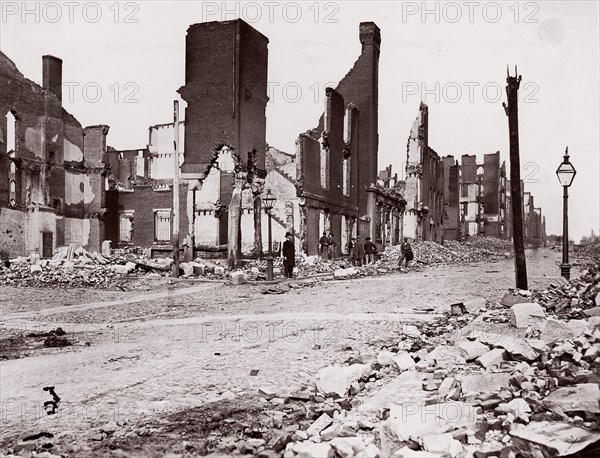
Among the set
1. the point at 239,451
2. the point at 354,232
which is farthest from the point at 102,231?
the point at 239,451

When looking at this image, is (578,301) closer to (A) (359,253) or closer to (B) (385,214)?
(A) (359,253)

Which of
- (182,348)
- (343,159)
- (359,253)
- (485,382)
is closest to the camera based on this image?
(485,382)

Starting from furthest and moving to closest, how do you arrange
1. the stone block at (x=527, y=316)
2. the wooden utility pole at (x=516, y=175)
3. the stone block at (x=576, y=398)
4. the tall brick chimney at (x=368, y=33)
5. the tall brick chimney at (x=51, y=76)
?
the tall brick chimney at (x=368, y=33)
the tall brick chimney at (x=51, y=76)
the wooden utility pole at (x=516, y=175)
the stone block at (x=527, y=316)
the stone block at (x=576, y=398)

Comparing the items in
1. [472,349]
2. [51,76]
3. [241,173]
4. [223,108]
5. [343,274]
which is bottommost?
[343,274]

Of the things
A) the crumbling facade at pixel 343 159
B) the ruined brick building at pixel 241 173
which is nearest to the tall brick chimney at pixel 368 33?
the crumbling facade at pixel 343 159

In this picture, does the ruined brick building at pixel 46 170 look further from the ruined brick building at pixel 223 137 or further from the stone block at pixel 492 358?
the stone block at pixel 492 358

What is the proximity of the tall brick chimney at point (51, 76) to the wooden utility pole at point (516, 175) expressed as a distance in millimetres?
28161

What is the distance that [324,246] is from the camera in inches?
1064

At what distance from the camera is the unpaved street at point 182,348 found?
537cm

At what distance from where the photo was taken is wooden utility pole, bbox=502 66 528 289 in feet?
38.2

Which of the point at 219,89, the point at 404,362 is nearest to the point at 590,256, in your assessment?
the point at 219,89

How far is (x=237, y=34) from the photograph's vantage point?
2602 centimetres

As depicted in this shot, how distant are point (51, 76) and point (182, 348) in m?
30.1

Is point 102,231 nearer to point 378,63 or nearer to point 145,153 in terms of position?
point 145,153
